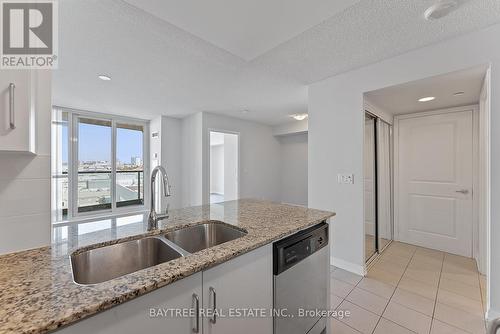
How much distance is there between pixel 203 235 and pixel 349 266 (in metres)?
2.02

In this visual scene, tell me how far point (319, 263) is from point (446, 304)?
1.50 metres

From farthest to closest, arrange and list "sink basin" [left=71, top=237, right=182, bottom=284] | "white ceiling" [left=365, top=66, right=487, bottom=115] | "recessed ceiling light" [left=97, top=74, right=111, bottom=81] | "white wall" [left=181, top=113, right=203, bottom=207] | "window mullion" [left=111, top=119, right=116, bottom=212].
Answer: "window mullion" [left=111, top=119, right=116, bottom=212] → "white wall" [left=181, top=113, right=203, bottom=207] → "recessed ceiling light" [left=97, top=74, right=111, bottom=81] → "white ceiling" [left=365, top=66, right=487, bottom=115] → "sink basin" [left=71, top=237, right=182, bottom=284]

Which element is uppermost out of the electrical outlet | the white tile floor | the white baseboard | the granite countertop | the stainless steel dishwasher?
the electrical outlet

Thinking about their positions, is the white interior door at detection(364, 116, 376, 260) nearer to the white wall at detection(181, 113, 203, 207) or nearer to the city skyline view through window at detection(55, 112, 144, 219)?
the white wall at detection(181, 113, 203, 207)

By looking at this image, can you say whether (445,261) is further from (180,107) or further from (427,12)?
(180,107)

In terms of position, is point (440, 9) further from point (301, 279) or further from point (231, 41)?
point (301, 279)

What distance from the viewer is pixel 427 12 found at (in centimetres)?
157

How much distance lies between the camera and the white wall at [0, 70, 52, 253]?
37.6 inches

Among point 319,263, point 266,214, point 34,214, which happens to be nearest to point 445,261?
point 319,263

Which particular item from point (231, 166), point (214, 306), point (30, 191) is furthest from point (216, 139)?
point (214, 306)

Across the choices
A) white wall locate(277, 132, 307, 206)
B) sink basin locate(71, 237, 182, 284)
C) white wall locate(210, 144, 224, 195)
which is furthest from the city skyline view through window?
sink basin locate(71, 237, 182, 284)

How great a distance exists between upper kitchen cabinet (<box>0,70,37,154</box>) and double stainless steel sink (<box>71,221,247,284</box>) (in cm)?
53

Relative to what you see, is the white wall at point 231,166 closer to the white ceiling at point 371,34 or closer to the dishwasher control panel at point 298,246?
the white ceiling at point 371,34

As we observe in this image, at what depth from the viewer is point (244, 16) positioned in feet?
5.32
